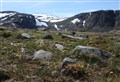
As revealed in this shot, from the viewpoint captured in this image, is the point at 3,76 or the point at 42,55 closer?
the point at 3,76

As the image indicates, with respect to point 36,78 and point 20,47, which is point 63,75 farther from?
point 20,47

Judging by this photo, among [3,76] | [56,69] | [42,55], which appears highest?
[3,76]

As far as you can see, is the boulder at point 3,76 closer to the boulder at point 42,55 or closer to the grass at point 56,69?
the grass at point 56,69

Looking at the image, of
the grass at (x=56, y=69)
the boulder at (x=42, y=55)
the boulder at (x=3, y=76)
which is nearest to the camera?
the boulder at (x=3, y=76)

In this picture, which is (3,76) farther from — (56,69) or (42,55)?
(42,55)

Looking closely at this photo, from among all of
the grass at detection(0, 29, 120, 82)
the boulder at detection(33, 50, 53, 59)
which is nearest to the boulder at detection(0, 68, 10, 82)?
the grass at detection(0, 29, 120, 82)

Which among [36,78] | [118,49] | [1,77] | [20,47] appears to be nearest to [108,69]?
[36,78]

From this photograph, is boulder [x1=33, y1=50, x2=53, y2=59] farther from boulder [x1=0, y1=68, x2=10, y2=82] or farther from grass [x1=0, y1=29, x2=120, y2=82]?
boulder [x1=0, y1=68, x2=10, y2=82]

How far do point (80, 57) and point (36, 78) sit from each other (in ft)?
14.0

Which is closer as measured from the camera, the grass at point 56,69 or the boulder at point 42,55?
the grass at point 56,69

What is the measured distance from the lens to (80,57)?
1647cm

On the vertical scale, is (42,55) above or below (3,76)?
below

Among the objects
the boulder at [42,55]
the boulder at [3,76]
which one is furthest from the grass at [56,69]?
the boulder at [42,55]

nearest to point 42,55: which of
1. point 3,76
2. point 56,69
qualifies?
point 56,69
